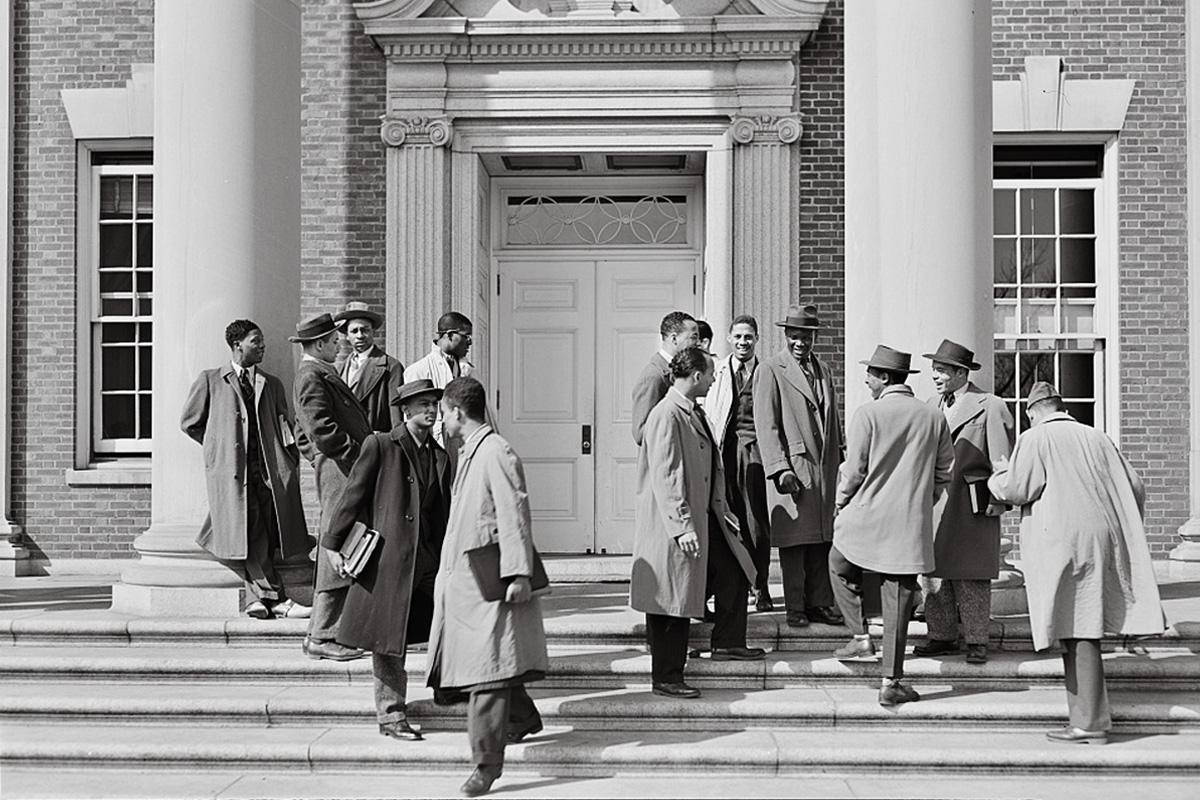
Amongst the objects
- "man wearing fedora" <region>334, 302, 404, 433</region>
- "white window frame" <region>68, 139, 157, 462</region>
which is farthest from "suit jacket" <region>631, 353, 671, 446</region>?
"white window frame" <region>68, 139, 157, 462</region>

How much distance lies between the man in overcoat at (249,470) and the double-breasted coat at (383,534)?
1607mm

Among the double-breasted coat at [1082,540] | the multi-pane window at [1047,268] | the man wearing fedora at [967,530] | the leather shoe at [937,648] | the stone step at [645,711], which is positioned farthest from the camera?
the multi-pane window at [1047,268]

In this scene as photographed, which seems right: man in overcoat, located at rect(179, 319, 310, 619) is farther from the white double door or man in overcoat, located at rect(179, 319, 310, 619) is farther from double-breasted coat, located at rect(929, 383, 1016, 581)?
double-breasted coat, located at rect(929, 383, 1016, 581)

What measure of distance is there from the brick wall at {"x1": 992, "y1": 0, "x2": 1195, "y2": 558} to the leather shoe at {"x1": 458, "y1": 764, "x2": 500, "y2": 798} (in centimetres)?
749

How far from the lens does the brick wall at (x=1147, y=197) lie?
37.4 ft

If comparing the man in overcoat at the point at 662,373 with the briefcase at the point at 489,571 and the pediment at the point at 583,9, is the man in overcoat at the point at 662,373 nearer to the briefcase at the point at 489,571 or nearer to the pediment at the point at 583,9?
the briefcase at the point at 489,571

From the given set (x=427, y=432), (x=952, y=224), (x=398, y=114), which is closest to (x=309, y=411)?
(x=427, y=432)

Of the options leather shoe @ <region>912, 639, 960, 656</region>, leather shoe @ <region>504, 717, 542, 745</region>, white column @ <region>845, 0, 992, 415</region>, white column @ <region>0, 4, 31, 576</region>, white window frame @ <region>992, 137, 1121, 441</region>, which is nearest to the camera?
leather shoe @ <region>504, 717, 542, 745</region>

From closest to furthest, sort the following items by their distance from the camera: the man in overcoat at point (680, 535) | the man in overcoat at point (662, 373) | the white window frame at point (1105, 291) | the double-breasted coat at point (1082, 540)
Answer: the double-breasted coat at point (1082, 540) < the man in overcoat at point (680, 535) < the man in overcoat at point (662, 373) < the white window frame at point (1105, 291)

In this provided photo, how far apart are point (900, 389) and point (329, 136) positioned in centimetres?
636

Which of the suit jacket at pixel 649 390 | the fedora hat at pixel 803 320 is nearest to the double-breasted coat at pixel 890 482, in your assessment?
the fedora hat at pixel 803 320

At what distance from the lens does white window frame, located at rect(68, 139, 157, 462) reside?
11789 mm

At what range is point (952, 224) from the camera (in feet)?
27.5

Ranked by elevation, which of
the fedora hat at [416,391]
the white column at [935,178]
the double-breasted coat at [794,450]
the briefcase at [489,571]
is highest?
the white column at [935,178]
